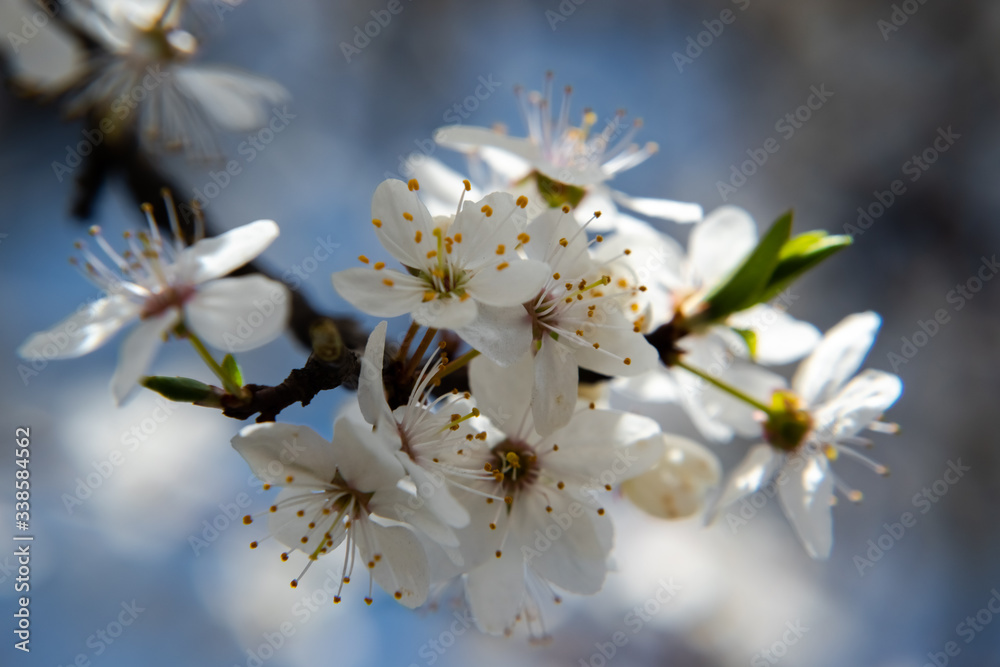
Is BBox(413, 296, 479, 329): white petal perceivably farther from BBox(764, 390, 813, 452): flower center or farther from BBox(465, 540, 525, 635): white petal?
BBox(764, 390, 813, 452): flower center

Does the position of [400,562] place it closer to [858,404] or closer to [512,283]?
[512,283]

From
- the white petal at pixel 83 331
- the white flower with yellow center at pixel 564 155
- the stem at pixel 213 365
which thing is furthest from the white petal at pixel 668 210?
the white petal at pixel 83 331

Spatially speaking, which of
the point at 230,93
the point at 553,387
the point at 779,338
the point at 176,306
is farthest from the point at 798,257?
the point at 230,93

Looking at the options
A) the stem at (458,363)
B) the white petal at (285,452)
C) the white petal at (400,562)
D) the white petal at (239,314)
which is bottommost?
the white petal at (400,562)

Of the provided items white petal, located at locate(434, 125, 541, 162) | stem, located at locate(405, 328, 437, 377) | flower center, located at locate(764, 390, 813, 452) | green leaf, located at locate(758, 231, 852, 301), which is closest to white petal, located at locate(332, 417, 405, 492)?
stem, located at locate(405, 328, 437, 377)

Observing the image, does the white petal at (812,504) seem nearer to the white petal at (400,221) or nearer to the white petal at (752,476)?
the white petal at (752,476)

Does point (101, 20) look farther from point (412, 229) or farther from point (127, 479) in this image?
point (127, 479)
